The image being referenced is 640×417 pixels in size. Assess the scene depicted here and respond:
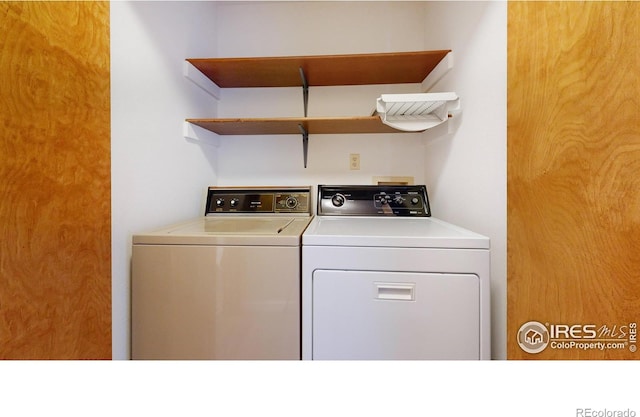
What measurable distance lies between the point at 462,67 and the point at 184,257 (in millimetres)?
1587

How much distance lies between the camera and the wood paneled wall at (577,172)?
2.04 feet

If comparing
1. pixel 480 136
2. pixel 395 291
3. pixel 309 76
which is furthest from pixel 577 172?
pixel 309 76

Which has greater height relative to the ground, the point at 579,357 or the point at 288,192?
the point at 288,192

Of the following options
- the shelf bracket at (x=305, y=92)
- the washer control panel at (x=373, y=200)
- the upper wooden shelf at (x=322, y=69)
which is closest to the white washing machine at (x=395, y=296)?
the washer control panel at (x=373, y=200)

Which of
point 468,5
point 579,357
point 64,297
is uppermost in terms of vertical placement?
point 468,5

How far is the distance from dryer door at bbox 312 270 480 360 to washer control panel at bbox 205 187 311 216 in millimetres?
843

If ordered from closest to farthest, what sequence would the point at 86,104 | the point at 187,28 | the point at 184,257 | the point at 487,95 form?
1. the point at 86,104
2. the point at 184,257
3. the point at 487,95
4. the point at 187,28

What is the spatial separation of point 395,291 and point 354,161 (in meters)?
1.15

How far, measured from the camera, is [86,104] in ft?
2.81

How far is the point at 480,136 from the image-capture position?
115 centimetres

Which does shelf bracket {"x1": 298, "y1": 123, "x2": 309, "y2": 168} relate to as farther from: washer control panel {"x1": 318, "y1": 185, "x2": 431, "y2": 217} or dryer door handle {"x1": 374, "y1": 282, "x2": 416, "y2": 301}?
dryer door handle {"x1": 374, "y1": 282, "x2": 416, "y2": 301}
